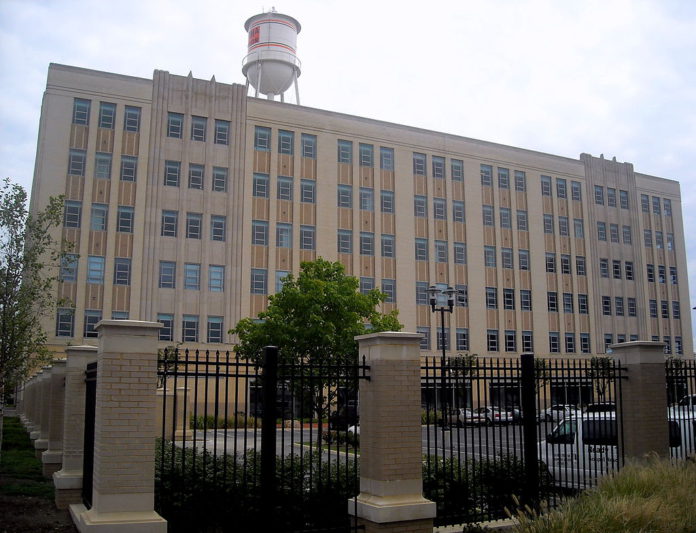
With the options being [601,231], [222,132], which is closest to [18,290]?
[222,132]

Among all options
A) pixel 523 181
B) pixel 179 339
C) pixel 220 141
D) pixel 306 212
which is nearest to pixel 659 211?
pixel 523 181

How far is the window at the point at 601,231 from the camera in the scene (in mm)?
58281

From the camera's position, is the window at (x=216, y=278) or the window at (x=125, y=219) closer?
the window at (x=125, y=219)

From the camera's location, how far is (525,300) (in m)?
54.1

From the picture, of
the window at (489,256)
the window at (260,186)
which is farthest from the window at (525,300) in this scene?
the window at (260,186)

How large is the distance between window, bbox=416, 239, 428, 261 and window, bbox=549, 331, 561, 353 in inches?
496

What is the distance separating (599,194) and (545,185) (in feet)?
19.2

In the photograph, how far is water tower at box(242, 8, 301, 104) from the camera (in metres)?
52.4

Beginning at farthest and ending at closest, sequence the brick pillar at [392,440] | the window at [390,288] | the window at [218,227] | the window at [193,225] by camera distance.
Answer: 1. the window at [390,288]
2. the window at [218,227]
3. the window at [193,225]
4. the brick pillar at [392,440]

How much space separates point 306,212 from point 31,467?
32381 millimetres

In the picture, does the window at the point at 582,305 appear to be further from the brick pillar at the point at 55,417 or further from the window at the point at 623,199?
the brick pillar at the point at 55,417

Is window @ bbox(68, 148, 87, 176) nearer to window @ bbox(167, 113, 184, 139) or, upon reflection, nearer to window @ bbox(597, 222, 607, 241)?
window @ bbox(167, 113, 184, 139)

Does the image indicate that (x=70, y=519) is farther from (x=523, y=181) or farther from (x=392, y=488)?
(x=523, y=181)

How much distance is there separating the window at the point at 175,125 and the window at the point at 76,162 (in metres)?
5.40
